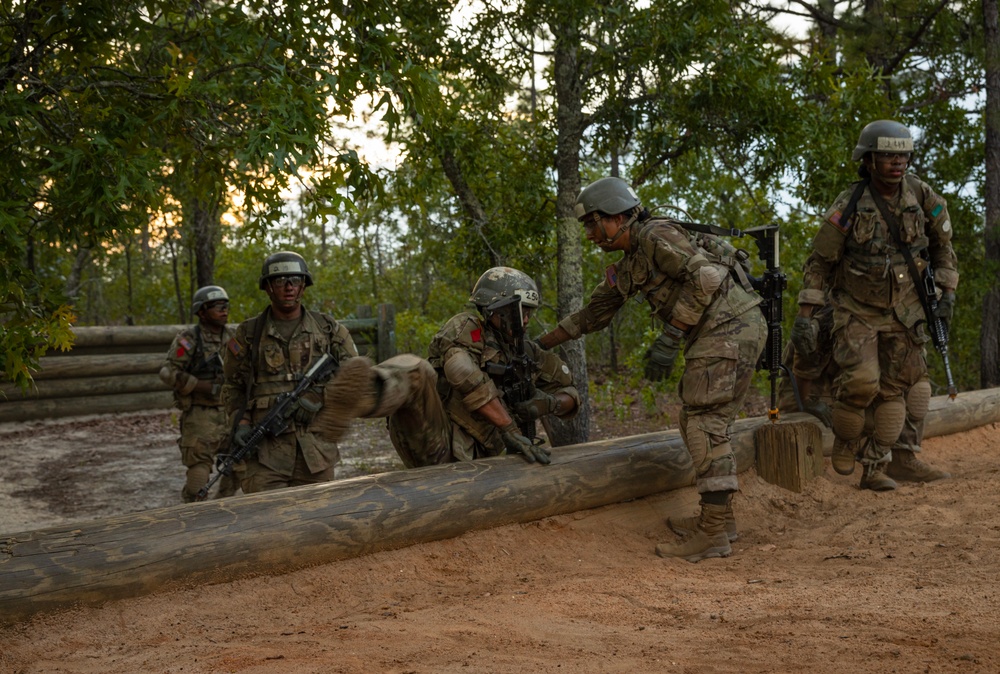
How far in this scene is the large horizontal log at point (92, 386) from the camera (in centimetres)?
1251

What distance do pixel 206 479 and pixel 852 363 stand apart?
4.94m

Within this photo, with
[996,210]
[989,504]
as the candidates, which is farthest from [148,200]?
[996,210]

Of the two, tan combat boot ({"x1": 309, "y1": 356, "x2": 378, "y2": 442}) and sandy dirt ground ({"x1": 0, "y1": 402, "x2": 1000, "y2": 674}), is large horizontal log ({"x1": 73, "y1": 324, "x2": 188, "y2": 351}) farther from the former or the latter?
sandy dirt ground ({"x1": 0, "y1": 402, "x2": 1000, "y2": 674})

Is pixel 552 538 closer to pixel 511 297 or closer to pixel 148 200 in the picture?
pixel 511 297

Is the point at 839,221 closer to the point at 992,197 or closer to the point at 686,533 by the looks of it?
the point at 686,533

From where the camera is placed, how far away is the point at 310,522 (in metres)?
4.42

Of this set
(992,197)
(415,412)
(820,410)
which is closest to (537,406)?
(415,412)

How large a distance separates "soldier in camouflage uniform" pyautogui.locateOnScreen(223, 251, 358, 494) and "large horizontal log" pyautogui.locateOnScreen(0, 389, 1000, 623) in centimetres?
113

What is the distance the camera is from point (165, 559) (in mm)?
4012

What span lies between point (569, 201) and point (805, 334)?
2.22 m

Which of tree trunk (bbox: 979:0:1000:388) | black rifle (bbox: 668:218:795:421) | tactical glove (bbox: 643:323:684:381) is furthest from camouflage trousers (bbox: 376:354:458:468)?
tree trunk (bbox: 979:0:1000:388)

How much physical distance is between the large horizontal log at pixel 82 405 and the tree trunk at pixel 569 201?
26.7ft

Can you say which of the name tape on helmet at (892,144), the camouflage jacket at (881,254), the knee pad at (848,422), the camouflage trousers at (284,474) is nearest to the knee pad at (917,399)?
the knee pad at (848,422)

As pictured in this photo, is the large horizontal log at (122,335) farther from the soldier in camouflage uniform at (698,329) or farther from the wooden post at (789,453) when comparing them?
the soldier in camouflage uniform at (698,329)
